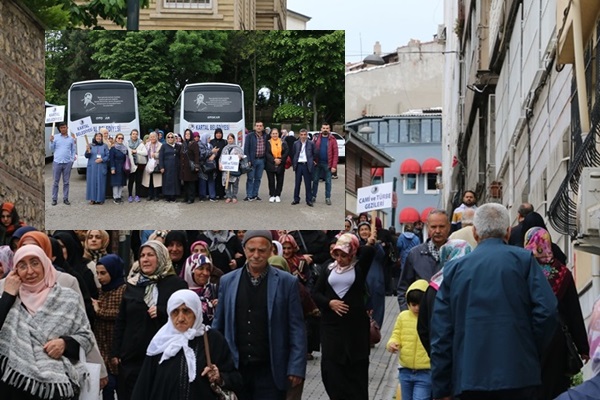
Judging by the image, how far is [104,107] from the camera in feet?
73.3

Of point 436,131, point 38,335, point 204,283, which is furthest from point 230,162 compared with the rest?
point 436,131

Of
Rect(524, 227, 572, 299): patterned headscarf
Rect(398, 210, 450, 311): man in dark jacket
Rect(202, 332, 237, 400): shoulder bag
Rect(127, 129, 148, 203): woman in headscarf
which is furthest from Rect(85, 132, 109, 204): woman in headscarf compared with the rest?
Rect(202, 332, 237, 400): shoulder bag

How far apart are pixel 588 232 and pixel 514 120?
563 inches

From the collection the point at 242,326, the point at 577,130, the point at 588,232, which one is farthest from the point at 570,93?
the point at 242,326

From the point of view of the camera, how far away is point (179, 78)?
77.6 ft

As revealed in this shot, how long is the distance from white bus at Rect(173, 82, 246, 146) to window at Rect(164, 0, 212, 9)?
882 inches

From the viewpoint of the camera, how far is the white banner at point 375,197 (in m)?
25.1

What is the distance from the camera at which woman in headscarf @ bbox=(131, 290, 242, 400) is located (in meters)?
10.2

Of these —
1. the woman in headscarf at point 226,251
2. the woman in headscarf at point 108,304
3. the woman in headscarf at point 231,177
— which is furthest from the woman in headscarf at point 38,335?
the woman in headscarf at point 231,177

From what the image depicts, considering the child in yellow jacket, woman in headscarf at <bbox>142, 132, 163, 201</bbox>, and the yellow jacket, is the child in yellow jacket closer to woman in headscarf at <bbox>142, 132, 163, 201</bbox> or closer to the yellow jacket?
the yellow jacket

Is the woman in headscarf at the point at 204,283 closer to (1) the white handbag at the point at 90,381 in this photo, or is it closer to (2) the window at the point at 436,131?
(1) the white handbag at the point at 90,381

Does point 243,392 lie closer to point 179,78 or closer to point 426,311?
point 426,311

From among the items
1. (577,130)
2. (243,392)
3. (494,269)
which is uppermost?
(577,130)

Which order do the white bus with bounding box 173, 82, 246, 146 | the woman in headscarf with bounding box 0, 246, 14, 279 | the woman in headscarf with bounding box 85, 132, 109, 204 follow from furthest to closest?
the white bus with bounding box 173, 82, 246, 146 < the woman in headscarf with bounding box 85, 132, 109, 204 < the woman in headscarf with bounding box 0, 246, 14, 279
